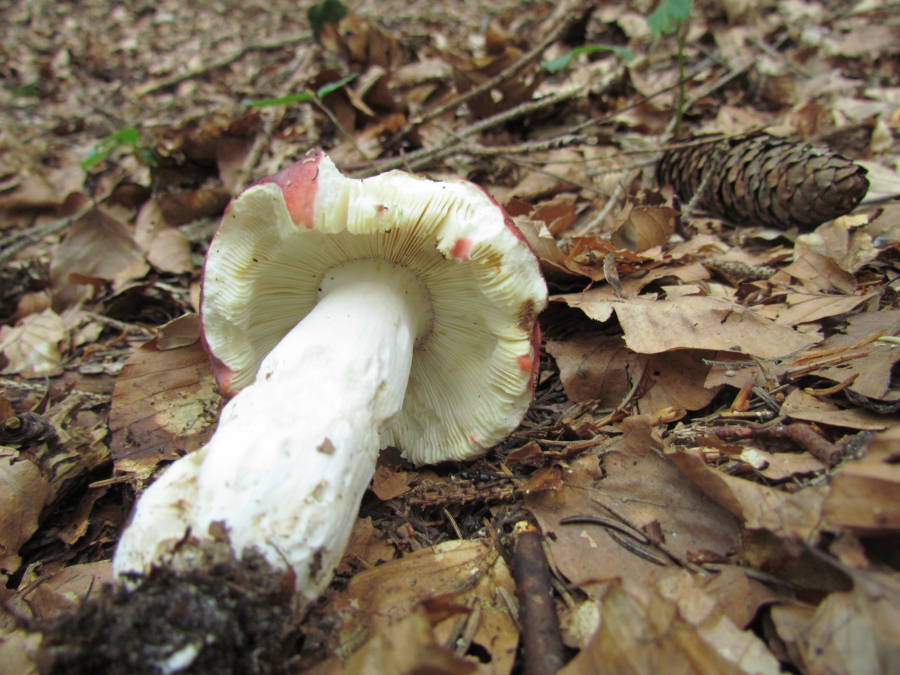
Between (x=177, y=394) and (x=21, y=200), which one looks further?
(x=21, y=200)

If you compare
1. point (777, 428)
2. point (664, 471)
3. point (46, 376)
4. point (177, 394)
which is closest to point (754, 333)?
point (777, 428)

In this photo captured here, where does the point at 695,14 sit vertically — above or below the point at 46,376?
above

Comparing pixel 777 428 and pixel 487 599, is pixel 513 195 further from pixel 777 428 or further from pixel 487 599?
pixel 487 599

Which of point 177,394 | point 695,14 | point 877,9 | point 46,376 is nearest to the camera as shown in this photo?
point 177,394

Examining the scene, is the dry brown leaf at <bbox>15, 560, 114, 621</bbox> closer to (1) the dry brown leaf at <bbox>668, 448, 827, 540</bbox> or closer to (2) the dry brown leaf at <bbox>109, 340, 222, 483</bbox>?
(2) the dry brown leaf at <bbox>109, 340, 222, 483</bbox>

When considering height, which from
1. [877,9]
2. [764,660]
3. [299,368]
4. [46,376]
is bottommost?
[46,376]

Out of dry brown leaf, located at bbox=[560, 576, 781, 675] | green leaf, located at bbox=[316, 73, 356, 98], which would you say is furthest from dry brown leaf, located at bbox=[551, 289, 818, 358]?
green leaf, located at bbox=[316, 73, 356, 98]

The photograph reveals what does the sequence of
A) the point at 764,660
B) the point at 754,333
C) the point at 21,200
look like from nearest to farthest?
the point at 764,660 → the point at 754,333 → the point at 21,200

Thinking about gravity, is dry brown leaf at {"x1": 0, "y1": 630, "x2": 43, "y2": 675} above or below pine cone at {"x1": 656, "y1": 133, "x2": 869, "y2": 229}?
below
